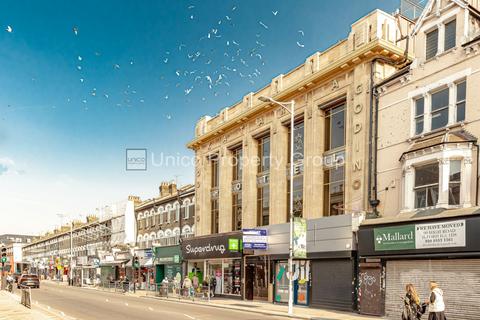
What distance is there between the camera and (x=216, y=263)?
36719mm

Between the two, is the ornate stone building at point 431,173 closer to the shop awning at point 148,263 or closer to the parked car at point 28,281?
the shop awning at point 148,263

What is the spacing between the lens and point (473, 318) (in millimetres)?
17344

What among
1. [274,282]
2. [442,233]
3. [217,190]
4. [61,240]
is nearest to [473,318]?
[442,233]

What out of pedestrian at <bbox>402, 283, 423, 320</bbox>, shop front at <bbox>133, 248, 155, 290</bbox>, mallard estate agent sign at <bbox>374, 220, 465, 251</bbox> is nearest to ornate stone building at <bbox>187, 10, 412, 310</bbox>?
mallard estate agent sign at <bbox>374, 220, 465, 251</bbox>

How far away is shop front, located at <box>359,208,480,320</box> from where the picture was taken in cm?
1755

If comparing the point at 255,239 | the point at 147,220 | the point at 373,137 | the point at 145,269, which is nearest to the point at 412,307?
the point at 373,137

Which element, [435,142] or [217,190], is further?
[217,190]

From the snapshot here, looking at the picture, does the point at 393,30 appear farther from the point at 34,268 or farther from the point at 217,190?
the point at 34,268

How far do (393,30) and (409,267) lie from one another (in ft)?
39.8

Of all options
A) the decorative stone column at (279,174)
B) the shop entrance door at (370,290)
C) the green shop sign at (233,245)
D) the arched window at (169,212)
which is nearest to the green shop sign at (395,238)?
the shop entrance door at (370,290)

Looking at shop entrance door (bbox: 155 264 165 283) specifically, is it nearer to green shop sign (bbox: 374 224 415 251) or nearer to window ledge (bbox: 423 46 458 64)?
green shop sign (bbox: 374 224 415 251)

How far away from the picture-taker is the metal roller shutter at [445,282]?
57.5 ft

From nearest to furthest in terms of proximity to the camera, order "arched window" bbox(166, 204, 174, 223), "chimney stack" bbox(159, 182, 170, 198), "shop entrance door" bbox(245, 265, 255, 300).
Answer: "shop entrance door" bbox(245, 265, 255, 300) < "arched window" bbox(166, 204, 174, 223) < "chimney stack" bbox(159, 182, 170, 198)

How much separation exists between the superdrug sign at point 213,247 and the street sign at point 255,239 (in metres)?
1.96
